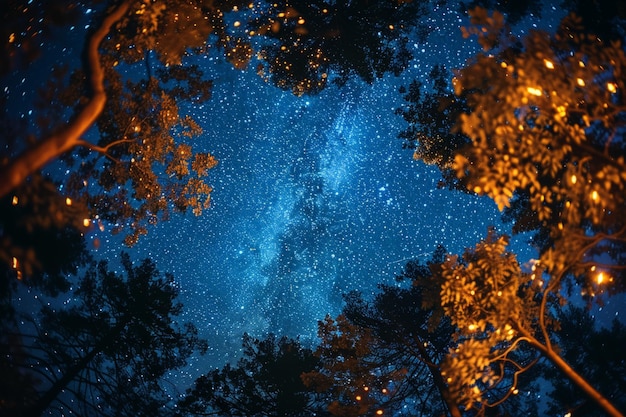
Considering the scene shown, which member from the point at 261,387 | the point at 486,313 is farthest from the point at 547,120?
the point at 261,387

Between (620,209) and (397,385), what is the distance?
667 cm

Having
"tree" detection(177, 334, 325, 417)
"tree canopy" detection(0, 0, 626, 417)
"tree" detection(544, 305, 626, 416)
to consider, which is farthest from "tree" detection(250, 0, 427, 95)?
"tree" detection(544, 305, 626, 416)

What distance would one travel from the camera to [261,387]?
12719mm

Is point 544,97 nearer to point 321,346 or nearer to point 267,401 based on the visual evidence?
point 321,346

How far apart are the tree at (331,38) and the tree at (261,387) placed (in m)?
10.6

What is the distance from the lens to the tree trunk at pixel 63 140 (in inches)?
132

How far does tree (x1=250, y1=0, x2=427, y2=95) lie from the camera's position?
10922mm

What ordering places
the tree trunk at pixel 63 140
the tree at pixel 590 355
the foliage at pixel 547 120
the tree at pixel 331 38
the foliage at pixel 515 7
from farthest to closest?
1. the tree at pixel 590 355
2. the tree at pixel 331 38
3. the foliage at pixel 515 7
4. the foliage at pixel 547 120
5. the tree trunk at pixel 63 140

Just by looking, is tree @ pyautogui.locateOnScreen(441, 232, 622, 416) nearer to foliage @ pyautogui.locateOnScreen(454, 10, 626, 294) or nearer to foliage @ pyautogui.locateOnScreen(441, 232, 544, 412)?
foliage @ pyautogui.locateOnScreen(441, 232, 544, 412)

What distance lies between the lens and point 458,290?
6.06 metres

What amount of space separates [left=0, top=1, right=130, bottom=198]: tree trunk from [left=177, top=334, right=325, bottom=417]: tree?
997cm

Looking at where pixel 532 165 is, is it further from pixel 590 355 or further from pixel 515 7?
pixel 590 355

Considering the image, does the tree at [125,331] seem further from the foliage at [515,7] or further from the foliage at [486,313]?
the foliage at [515,7]

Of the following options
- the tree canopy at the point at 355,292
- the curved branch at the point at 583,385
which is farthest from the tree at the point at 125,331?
the curved branch at the point at 583,385
